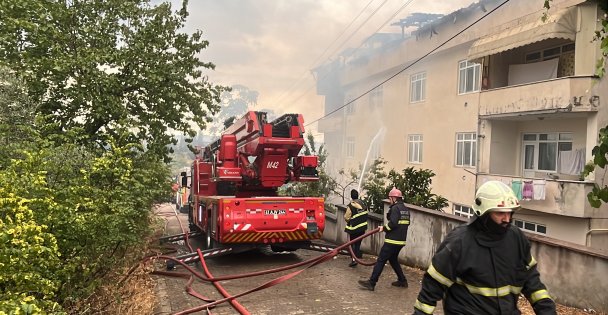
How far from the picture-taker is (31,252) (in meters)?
3.44

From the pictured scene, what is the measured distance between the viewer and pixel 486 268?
103 inches

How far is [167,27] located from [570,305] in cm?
942

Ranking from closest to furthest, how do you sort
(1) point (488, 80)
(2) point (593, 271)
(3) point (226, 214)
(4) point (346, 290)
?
(2) point (593, 271)
(4) point (346, 290)
(3) point (226, 214)
(1) point (488, 80)

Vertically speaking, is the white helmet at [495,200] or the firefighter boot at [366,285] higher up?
the white helmet at [495,200]

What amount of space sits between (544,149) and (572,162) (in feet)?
5.36

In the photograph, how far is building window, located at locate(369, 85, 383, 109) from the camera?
2750cm

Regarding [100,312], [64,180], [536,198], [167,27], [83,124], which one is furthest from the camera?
[536,198]

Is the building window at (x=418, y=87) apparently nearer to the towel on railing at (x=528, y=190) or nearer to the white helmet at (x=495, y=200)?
the towel on railing at (x=528, y=190)

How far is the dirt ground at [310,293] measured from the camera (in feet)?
19.3

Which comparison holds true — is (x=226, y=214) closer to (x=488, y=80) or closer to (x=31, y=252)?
(x=31, y=252)

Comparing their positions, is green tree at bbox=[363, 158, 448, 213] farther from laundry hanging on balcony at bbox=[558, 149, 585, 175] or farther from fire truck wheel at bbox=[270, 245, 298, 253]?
laundry hanging on balcony at bbox=[558, 149, 585, 175]

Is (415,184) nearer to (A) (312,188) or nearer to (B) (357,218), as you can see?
(B) (357,218)

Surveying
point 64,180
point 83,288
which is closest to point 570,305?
point 83,288

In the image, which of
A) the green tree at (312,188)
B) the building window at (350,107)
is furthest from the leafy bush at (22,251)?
the building window at (350,107)
